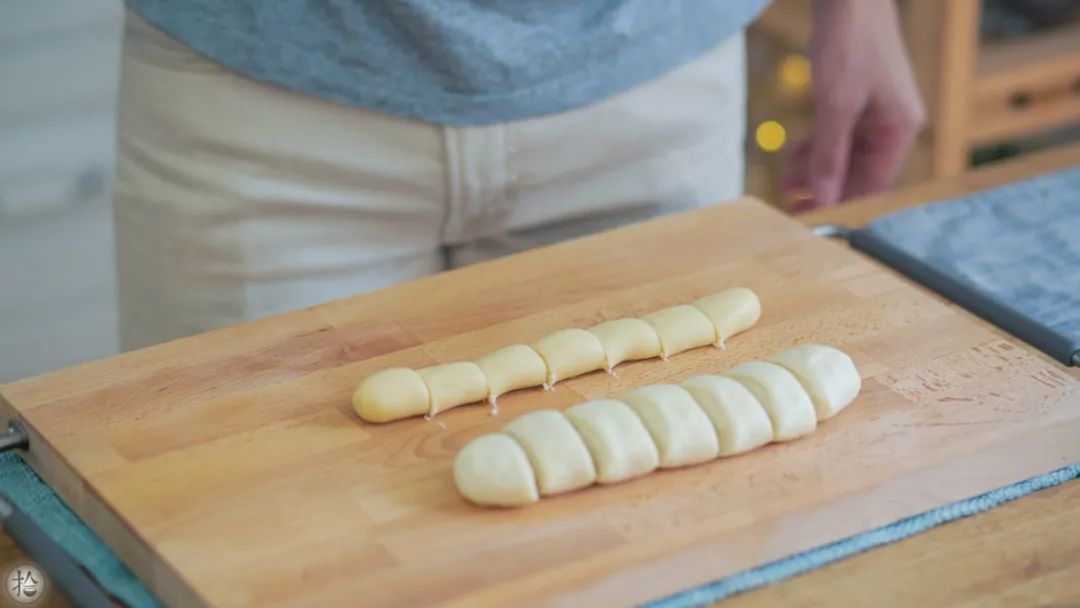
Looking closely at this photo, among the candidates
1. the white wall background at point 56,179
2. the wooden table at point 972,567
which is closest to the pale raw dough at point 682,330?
the wooden table at point 972,567

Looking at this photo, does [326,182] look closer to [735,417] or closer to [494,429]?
[494,429]

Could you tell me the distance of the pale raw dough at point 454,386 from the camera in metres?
0.95

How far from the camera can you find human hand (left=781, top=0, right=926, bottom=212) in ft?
4.32

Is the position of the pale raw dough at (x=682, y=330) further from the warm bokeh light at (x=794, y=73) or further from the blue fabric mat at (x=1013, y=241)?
the warm bokeh light at (x=794, y=73)

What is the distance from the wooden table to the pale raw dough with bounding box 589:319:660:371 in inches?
9.2

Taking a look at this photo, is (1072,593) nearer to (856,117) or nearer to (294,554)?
(294,554)

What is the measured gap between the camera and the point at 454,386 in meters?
0.95

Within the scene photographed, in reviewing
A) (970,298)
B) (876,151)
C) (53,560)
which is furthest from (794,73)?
(53,560)

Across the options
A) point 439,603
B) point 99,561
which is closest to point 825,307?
point 439,603

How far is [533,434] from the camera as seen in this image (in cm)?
89

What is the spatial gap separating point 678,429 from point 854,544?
0.13 metres

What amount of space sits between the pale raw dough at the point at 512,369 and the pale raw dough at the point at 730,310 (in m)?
0.13

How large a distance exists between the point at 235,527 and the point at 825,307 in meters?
0.47

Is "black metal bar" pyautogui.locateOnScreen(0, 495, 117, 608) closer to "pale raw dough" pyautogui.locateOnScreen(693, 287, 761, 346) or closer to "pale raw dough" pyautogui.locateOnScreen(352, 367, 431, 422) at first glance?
"pale raw dough" pyautogui.locateOnScreen(352, 367, 431, 422)
